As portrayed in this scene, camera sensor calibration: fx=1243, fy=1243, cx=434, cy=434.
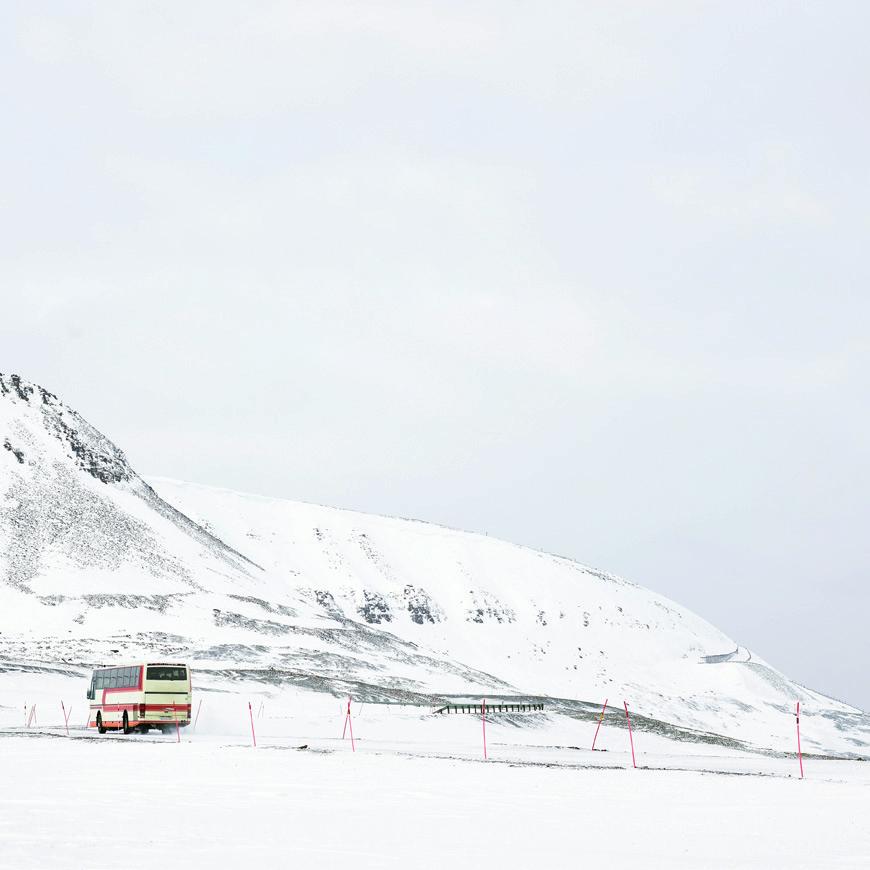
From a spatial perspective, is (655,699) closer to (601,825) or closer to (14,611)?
(14,611)

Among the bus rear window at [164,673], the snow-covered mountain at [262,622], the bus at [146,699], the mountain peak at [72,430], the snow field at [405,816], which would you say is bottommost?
the snow field at [405,816]

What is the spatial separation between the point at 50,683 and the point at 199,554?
86022mm

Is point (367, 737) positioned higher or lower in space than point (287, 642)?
lower

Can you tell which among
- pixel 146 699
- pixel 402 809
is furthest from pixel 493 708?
pixel 402 809

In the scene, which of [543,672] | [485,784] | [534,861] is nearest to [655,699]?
[543,672]

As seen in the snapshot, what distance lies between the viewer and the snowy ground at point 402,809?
588 inches

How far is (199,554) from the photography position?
15812 cm

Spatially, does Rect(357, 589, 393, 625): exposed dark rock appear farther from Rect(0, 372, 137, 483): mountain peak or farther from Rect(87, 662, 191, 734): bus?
Rect(87, 662, 191, 734): bus

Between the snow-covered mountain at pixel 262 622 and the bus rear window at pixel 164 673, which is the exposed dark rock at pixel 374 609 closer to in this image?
the snow-covered mountain at pixel 262 622

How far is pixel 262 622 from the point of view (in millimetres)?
127250

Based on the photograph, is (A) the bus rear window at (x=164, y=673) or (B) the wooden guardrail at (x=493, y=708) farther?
(B) the wooden guardrail at (x=493, y=708)

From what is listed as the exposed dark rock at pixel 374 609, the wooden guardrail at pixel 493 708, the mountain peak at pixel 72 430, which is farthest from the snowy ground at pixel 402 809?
the exposed dark rock at pixel 374 609

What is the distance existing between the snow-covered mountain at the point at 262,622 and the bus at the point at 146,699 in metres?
28.2

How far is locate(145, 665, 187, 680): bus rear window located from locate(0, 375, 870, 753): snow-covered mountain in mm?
28309
